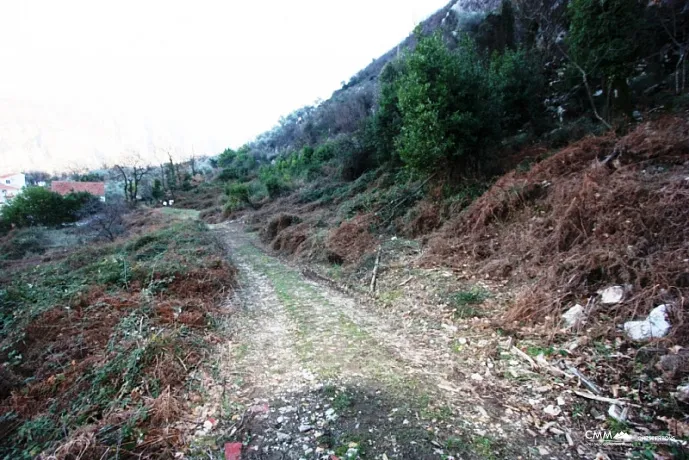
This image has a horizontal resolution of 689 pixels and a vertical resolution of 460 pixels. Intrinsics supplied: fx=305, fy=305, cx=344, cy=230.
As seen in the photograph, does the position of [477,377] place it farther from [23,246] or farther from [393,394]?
[23,246]

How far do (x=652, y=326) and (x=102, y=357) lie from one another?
624cm

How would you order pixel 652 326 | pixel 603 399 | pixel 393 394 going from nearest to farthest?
pixel 603 399
pixel 652 326
pixel 393 394

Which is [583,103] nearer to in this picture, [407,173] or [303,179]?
[407,173]

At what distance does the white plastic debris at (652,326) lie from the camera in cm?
302

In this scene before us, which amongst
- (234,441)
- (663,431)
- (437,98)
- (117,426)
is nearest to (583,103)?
(437,98)

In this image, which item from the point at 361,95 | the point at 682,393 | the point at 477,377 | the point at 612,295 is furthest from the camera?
the point at 361,95

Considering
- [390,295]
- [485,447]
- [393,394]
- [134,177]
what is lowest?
[390,295]

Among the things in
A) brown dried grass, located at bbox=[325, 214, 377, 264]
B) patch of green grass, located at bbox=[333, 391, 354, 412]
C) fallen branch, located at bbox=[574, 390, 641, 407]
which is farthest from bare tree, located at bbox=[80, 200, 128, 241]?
fallen branch, located at bbox=[574, 390, 641, 407]

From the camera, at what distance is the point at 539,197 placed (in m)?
6.44

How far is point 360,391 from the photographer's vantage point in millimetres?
3283

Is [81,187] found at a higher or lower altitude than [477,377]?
higher

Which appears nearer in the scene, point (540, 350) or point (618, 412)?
point (618, 412)

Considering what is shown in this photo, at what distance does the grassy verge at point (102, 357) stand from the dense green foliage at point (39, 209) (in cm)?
2962

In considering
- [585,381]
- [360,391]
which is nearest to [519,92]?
[585,381]
